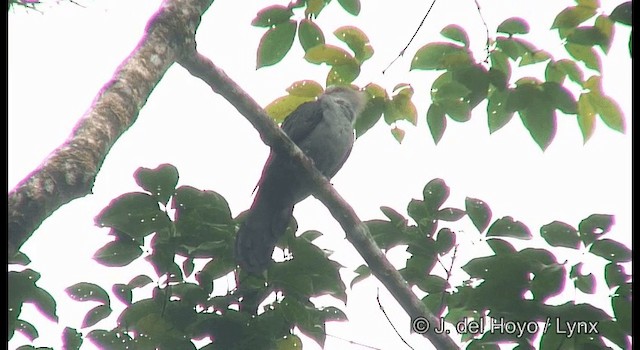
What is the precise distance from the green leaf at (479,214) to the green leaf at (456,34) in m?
0.71

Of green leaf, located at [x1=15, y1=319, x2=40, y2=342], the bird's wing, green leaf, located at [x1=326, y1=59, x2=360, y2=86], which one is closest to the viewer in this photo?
green leaf, located at [x1=15, y1=319, x2=40, y2=342]

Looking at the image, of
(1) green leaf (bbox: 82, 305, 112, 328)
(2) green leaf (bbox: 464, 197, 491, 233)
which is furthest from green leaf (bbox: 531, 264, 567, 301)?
(1) green leaf (bbox: 82, 305, 112, 328)

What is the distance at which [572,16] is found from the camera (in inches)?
112

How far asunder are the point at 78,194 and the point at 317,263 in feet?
4.08

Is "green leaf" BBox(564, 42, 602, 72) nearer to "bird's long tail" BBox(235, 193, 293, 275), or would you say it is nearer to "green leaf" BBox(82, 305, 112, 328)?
"bird's long tail" BBox(235, 193, 293, 275)

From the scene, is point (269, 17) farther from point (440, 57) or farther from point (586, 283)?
point (586, 283)

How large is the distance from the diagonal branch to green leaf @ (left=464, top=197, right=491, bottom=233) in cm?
51

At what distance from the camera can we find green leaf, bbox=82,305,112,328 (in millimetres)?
2889

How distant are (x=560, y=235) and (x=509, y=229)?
0.24 metres

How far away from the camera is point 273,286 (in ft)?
9.79

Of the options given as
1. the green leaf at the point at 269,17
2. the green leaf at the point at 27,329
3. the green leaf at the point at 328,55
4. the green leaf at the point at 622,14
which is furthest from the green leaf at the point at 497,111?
the green leaf at the point at 27,329

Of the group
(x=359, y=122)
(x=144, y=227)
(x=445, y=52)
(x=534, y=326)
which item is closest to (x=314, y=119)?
(x=359, y=122)

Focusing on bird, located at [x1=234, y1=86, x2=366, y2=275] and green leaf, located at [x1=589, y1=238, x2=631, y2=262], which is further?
bird, located at [x1=234, y1=86, x2=366, y2=275]

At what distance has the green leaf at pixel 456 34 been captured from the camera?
3.07 meters
